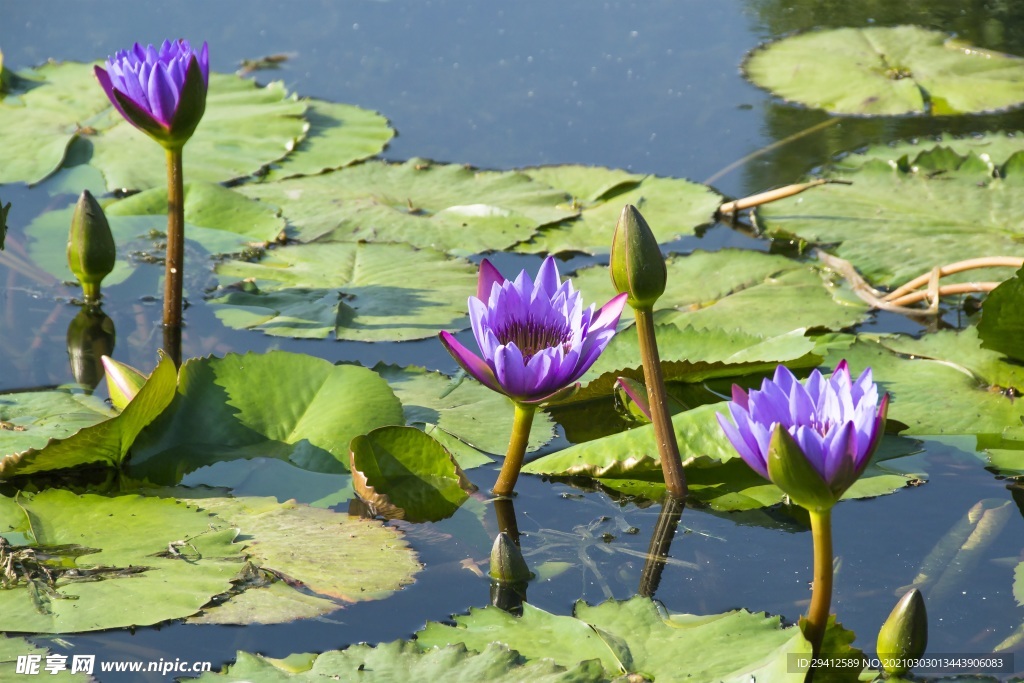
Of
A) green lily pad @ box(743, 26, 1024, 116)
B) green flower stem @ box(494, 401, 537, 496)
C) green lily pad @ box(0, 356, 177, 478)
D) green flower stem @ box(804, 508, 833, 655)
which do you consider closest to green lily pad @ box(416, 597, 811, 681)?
green flower stem @ box(804, 508, 833, 655)

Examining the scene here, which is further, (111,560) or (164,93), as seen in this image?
(164,93)

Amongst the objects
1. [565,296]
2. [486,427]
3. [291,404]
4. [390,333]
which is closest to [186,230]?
[390,333]

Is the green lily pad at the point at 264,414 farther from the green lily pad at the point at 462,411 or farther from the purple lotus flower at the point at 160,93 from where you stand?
the purple lotus flower at the point at 160,93

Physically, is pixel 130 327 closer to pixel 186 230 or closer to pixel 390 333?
pixel 186 230

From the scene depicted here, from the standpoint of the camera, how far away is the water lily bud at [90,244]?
3.09 metres

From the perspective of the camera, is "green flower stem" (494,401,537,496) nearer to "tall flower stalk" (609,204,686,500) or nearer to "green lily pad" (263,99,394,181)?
"tall flower stalk" (609,204,686,500)

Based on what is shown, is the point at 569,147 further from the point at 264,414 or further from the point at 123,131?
the point at 264,414

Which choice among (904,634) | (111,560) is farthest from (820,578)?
(111,560)

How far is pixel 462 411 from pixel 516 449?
0.47 m

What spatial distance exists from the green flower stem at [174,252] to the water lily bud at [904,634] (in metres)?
2.08

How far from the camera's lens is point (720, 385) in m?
2.78

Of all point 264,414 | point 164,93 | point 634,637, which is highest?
point 164,93

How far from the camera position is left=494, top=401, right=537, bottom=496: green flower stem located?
84.9 inches

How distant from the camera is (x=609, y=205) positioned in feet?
12.6
